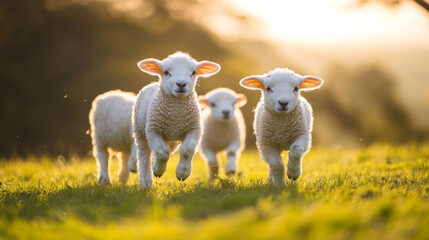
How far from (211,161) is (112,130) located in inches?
69.0

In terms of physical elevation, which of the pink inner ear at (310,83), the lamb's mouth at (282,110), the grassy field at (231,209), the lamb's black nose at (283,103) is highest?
the pink inner ear at (310,83)

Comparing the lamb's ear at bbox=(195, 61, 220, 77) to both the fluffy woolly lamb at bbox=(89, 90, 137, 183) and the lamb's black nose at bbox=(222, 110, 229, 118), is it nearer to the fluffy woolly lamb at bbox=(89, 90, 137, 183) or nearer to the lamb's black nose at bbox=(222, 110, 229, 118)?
the fluffy woolly lamb at bbox=(89, 90, 137, 183)

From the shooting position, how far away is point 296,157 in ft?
17.9

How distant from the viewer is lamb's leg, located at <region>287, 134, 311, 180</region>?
5.46 metres

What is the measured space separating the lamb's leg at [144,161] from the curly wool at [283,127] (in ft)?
4.91

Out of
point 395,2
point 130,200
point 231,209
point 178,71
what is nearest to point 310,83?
point 395,2

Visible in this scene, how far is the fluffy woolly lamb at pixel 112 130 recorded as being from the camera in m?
7.04

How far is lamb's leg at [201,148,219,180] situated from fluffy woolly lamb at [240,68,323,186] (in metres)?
1.57

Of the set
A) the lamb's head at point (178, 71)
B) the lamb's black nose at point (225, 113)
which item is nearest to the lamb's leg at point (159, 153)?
the lamb's head at point (178, 71)

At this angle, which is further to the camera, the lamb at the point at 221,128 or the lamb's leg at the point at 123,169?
the lamb at the point at 221,128

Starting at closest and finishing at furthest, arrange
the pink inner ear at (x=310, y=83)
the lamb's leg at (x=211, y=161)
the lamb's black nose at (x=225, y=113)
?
the pink inner ear at (x=310, y=83) → the lamb's leg at (x=211, y=161) → the lamb's black nose at (x=225, y=113)

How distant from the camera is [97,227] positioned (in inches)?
139

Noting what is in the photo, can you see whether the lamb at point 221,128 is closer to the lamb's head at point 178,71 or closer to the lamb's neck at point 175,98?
the lamb's head at point 178,71

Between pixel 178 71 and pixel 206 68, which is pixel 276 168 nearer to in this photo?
pixel 206 68
